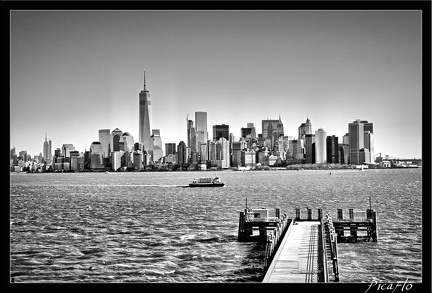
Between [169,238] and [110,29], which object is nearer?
[169,238]

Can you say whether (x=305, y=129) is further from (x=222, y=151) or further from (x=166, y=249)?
(x=166, y=249)

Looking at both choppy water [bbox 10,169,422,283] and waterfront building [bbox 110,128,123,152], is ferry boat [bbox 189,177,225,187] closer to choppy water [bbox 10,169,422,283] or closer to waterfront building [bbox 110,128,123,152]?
waterfront building [bbox 110,128,123,152]

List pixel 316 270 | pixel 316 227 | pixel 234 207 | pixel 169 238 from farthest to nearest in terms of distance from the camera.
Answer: pixel 234 207, pixel 169 238, pixel 316 227, pixel 316 270

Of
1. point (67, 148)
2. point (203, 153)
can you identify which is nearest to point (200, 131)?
point (203, 153)

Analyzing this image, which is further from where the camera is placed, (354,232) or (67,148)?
(67,148)
